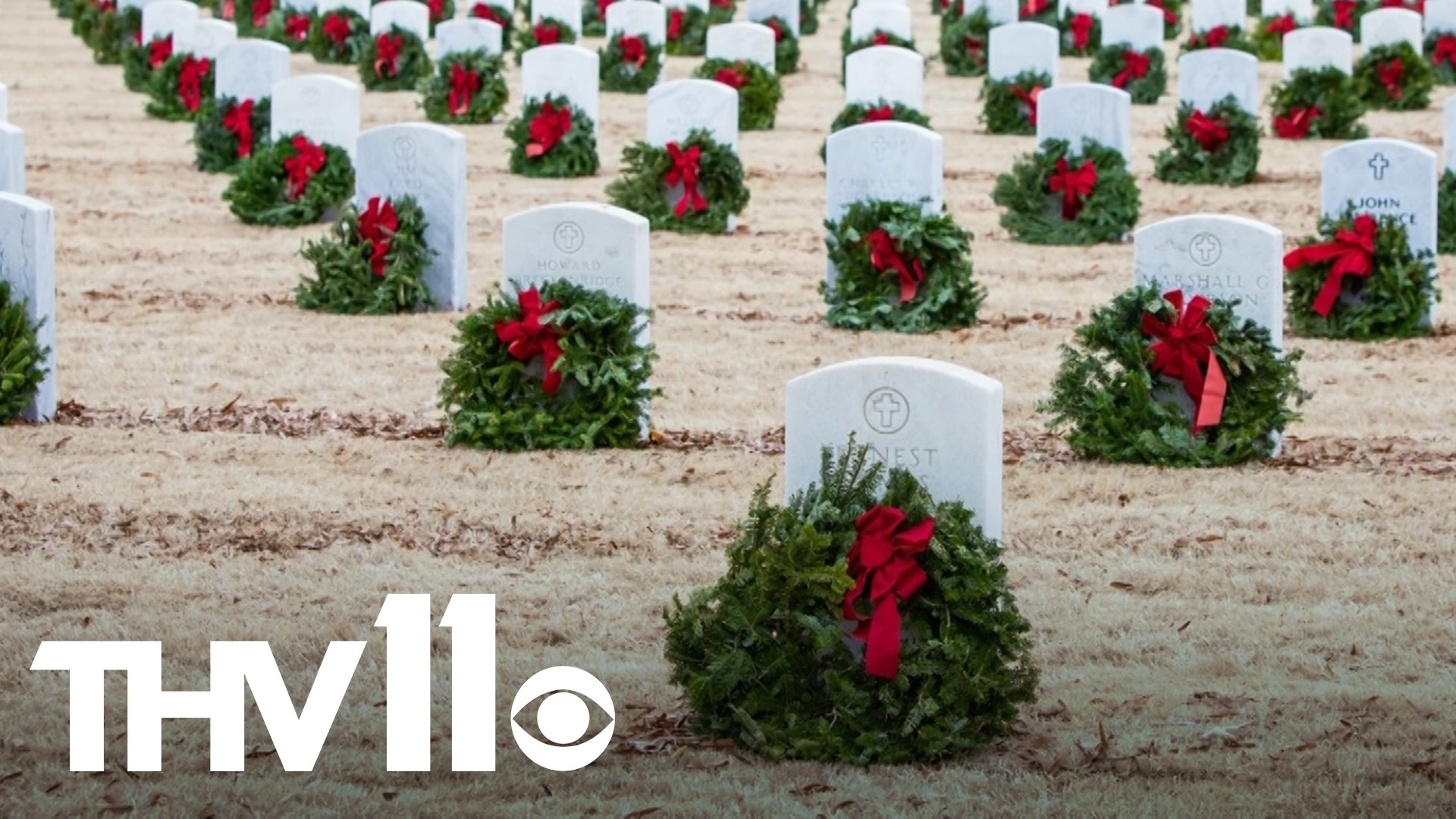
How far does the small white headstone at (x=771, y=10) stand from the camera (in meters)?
27.6

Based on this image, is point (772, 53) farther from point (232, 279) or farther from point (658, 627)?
point (658, 627)

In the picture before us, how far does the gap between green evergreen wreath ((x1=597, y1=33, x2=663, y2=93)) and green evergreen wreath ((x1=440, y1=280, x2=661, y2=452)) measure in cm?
1489

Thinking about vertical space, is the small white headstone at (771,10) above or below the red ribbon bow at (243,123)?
above

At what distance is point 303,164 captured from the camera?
56.9 ft

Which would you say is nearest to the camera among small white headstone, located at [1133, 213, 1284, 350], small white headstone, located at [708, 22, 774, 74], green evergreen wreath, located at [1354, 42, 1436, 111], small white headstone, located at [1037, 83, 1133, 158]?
small white headstone, located at [1133, 213, 1284, 350]

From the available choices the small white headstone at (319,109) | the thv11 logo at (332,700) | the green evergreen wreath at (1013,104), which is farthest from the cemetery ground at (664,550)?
the green evergreen wreath at (1013,104)

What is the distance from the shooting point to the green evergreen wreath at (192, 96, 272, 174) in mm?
19953

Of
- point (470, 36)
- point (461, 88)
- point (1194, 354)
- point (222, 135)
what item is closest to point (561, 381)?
point (1194, 354)

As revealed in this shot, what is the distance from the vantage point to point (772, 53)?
928 inches

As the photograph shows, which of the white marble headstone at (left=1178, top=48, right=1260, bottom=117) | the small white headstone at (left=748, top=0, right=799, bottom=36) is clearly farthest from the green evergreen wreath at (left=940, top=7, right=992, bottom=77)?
the white marble headstone at (left=1178, top=48, right=1260, bottom=117)

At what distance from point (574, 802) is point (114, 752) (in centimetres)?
127

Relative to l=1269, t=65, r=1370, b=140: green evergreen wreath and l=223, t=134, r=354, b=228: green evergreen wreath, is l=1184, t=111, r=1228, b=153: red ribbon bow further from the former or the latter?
l=223, t=134, r=354, b=228: green evergreen wreath

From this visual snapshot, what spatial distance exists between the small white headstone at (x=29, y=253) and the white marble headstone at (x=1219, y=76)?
11.3m

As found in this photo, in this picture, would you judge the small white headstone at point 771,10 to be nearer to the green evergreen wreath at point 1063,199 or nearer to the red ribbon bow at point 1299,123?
the red ribbon bow at point 1299,123
